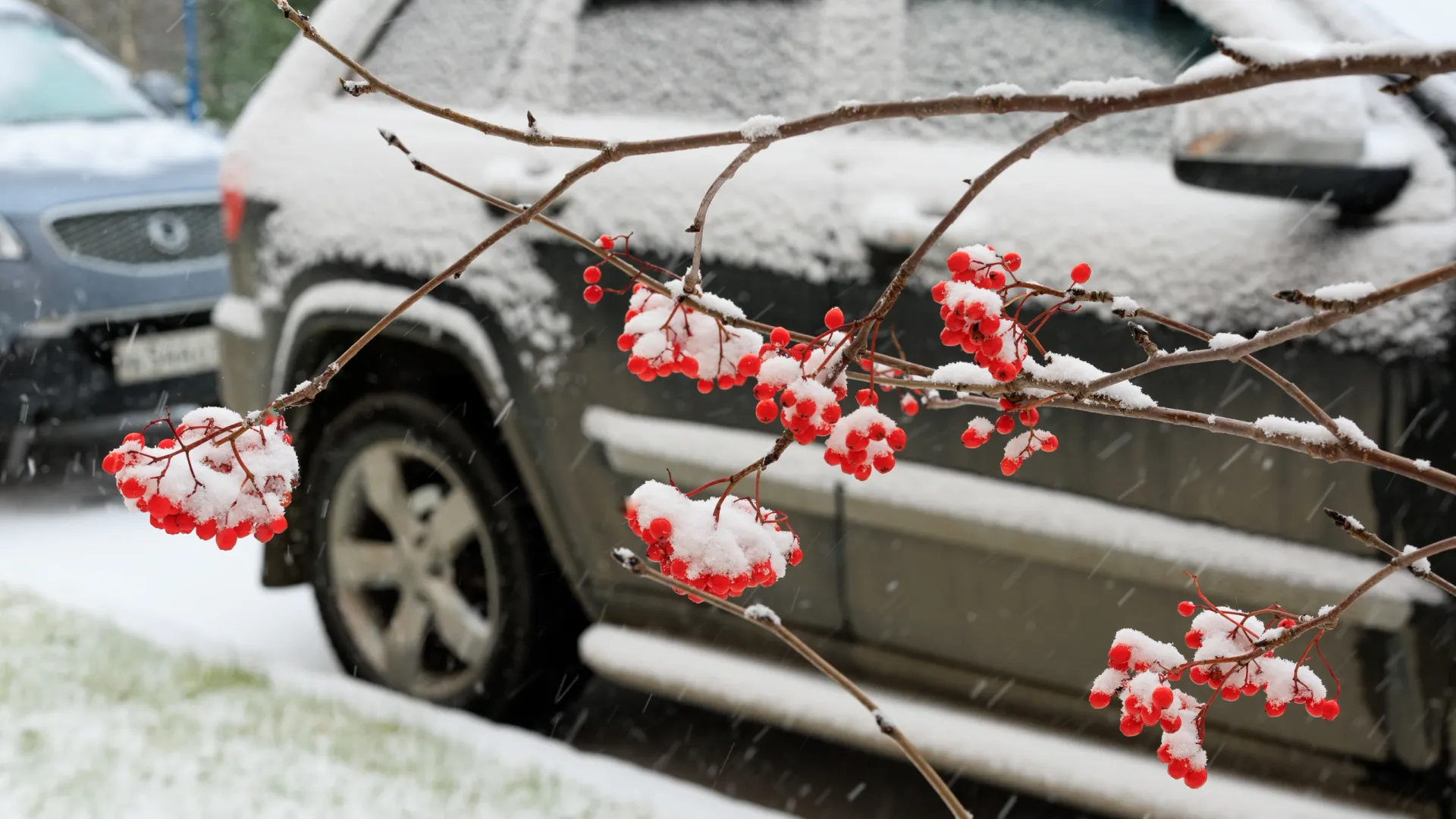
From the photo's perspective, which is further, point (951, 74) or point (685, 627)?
point (685, 627)

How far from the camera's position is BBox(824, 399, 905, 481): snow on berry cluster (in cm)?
80

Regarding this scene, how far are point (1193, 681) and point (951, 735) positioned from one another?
1.23m

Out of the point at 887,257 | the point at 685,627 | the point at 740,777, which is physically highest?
the point at 887,257

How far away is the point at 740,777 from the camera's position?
2.75m

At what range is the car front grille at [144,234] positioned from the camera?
4.52 m

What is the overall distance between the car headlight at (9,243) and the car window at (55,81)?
931 millimetres

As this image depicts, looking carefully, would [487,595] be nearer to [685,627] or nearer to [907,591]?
[685,627]

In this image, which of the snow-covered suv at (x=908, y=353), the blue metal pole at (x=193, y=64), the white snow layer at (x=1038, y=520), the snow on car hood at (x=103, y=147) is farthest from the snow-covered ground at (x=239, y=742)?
the blue metal pole at (x=193, y=64)

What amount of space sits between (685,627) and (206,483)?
1.66 meters

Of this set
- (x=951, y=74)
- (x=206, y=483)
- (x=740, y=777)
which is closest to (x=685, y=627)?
(x=740, y=777)

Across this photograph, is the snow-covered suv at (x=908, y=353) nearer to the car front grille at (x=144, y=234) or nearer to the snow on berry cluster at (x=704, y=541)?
the snow on berry cluster at (x=704, y=541)

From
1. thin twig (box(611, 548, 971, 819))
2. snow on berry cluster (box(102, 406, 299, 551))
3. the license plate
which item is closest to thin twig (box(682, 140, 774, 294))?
thin twig (box(611, 548, 971, 819))

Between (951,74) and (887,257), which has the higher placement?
(951,74)

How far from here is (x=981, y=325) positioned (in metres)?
0.79
